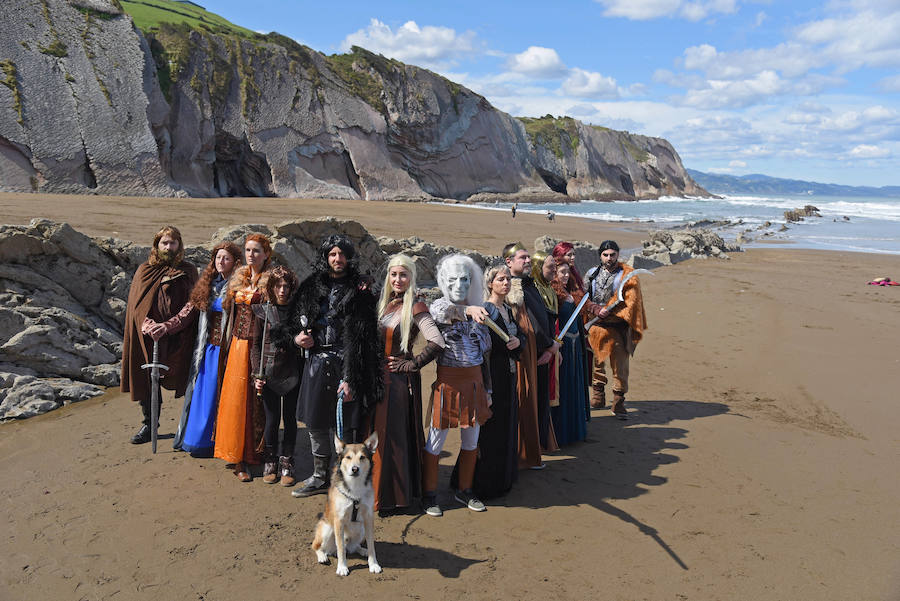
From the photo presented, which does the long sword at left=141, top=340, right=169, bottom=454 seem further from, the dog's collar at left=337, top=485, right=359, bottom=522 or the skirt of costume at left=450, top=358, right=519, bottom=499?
the skirt of costume at left=450, top=358, right=519, bottom=499

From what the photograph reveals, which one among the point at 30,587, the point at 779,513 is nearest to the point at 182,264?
the point at 30,587

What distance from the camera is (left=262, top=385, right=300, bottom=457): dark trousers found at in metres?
4.50

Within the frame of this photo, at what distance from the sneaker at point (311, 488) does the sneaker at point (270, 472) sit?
25 centimetres

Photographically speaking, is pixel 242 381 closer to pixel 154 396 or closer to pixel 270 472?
pixel 270 472

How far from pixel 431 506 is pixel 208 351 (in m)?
2.20

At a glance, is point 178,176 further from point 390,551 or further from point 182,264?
point 390,551

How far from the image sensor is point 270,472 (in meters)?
4.66

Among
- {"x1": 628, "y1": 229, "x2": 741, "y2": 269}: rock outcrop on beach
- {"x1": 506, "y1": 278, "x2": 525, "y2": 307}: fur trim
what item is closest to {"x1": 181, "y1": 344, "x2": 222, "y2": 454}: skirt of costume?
{"x1": 506, "y1": 278, "x2": 525, "y2": 307}: fur trim

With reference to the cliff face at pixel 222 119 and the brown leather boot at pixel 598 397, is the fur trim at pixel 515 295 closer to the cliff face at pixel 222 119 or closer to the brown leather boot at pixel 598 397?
the brown leather boot at pixel 598 397

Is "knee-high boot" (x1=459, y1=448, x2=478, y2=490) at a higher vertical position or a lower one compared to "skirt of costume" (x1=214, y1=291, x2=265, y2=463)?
lower

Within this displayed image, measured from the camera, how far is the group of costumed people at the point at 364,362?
393 cm

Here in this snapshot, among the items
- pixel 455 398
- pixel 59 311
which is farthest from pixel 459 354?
pixel 59 311

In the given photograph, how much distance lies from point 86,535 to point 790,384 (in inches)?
310

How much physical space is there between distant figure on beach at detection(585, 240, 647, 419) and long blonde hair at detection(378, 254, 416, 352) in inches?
108
